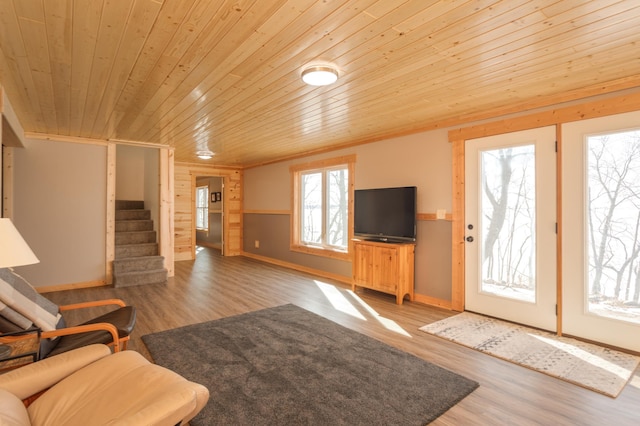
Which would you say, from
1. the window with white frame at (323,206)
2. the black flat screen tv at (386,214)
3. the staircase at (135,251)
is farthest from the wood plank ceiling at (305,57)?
the staircase at (135,251)

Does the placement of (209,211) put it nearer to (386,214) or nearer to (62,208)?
(62,208)

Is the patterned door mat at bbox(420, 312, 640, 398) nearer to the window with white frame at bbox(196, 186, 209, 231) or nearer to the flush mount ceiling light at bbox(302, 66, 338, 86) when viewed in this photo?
the flush mount ceiling light at bbox(302, 66, 338, 86)

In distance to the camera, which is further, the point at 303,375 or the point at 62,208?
the point at 62,208

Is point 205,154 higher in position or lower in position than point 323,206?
higher

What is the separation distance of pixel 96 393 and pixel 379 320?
9.03 feet

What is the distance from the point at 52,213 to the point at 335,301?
14.4 feet

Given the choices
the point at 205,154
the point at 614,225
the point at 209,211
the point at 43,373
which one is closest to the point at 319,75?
the point at 43,373

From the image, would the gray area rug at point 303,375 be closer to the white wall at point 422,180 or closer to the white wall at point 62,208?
the white wall at point 422,180

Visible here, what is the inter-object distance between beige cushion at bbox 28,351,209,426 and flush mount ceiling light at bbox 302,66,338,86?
2.13 m

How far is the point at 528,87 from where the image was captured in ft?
9.59

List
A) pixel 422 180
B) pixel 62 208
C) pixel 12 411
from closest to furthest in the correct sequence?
1. pixel 12 411
2. pixel 422 180
3. pixel 62 208

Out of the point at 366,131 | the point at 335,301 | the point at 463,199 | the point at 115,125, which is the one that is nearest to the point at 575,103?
the point at 463,199

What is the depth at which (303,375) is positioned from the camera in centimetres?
240

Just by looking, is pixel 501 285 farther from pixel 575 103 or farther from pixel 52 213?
pixel 52 213
